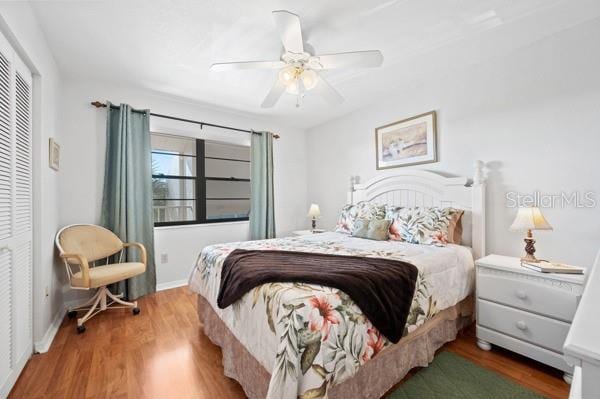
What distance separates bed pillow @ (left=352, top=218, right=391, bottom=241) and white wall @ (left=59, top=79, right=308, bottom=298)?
5.90 ft

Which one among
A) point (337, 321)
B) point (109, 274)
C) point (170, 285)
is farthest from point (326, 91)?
point (170, 285)

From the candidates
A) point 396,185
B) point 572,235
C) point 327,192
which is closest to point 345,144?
point 327,192

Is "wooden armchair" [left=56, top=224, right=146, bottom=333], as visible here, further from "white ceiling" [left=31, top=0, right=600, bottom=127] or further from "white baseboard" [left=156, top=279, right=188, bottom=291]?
"white ceiling" [left=31, top=0, right=600, bottom=127]

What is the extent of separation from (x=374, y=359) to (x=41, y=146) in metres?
2.79

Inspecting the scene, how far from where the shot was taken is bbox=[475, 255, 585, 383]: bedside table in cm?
162

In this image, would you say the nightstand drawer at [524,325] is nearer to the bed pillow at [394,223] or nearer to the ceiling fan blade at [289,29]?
the bed pillow at [394,223]

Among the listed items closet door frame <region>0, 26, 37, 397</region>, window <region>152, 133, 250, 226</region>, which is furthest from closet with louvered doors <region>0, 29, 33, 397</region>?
window <region>152, 133, 250, 226</region>

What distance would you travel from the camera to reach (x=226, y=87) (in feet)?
9.68

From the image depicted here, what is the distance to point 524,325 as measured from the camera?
1749 millimetres

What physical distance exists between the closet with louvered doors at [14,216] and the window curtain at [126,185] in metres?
0.98

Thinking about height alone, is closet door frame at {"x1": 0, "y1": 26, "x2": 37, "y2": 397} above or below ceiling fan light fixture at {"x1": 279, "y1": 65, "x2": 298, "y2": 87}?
below

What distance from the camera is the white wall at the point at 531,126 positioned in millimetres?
1915

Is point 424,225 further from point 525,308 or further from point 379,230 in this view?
point 525,308

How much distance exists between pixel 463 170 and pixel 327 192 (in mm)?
2058
